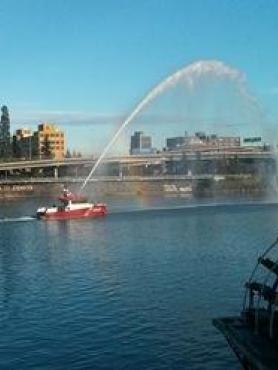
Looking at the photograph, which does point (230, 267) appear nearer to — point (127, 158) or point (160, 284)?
point (160, 284)

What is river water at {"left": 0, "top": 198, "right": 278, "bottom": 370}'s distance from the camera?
1117 inches

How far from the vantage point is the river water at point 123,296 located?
93.0 feet

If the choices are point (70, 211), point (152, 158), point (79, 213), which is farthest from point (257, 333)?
point (152, 158)

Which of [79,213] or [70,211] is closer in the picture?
[70,211]

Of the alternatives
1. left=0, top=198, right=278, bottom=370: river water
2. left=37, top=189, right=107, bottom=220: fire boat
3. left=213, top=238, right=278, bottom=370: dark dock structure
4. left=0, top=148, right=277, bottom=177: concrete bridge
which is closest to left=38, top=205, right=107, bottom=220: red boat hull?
left=37, top=189, right=107, bottom=220: fire boat

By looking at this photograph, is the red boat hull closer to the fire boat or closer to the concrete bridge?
the fire boat

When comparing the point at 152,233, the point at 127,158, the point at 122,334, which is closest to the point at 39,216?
the point at 152,233

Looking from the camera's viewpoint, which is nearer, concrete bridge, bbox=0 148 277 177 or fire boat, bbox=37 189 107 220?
fire boat, bbox=37 189 107 220

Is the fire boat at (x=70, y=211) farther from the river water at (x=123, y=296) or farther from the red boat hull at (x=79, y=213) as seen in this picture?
the river water at (x=123, y=296)

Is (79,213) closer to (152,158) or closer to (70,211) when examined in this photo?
(70,211)

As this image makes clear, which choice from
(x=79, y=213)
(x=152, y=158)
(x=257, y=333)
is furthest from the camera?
(x=152, y=158)

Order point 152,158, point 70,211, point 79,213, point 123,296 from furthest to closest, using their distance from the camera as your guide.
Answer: point 152,158 → point 79,213 → point 70,211 → point 123,296

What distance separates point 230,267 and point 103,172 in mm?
147004

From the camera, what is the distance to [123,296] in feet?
128
